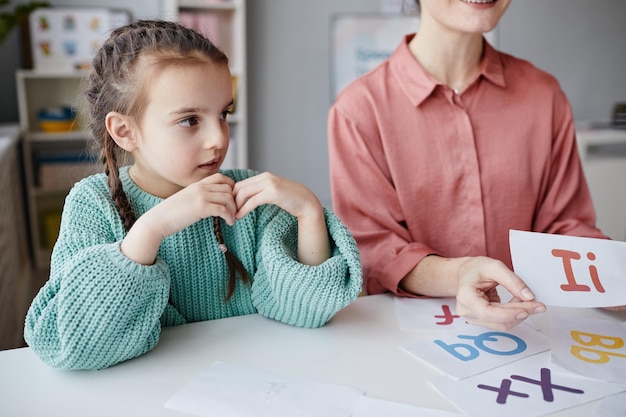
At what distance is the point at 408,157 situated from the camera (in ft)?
4.32

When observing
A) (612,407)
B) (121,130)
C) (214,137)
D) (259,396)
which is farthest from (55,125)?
(612,407)

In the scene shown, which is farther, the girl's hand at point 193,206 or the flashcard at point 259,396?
the girl's hand at point 193,206

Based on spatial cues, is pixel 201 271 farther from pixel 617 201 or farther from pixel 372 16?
pixel 372 16

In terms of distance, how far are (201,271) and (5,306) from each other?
1.57 m

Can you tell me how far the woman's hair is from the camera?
95cm

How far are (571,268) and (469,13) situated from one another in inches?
23.1

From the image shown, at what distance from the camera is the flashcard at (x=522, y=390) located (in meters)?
0.74

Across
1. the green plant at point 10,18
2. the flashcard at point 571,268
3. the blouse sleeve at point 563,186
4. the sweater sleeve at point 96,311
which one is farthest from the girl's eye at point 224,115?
the green plant at point 10,18

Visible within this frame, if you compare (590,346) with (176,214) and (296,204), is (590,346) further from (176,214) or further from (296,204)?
(176,214)

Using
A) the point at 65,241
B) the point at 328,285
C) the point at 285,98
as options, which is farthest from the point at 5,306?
the point at 285,98

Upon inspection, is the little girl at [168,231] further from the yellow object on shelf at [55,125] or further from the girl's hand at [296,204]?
the yellow object on shelf at [55,125]

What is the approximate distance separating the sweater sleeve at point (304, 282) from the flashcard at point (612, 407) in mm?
360

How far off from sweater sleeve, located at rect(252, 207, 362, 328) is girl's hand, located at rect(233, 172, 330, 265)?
0.07 ft

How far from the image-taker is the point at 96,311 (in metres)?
0.81
